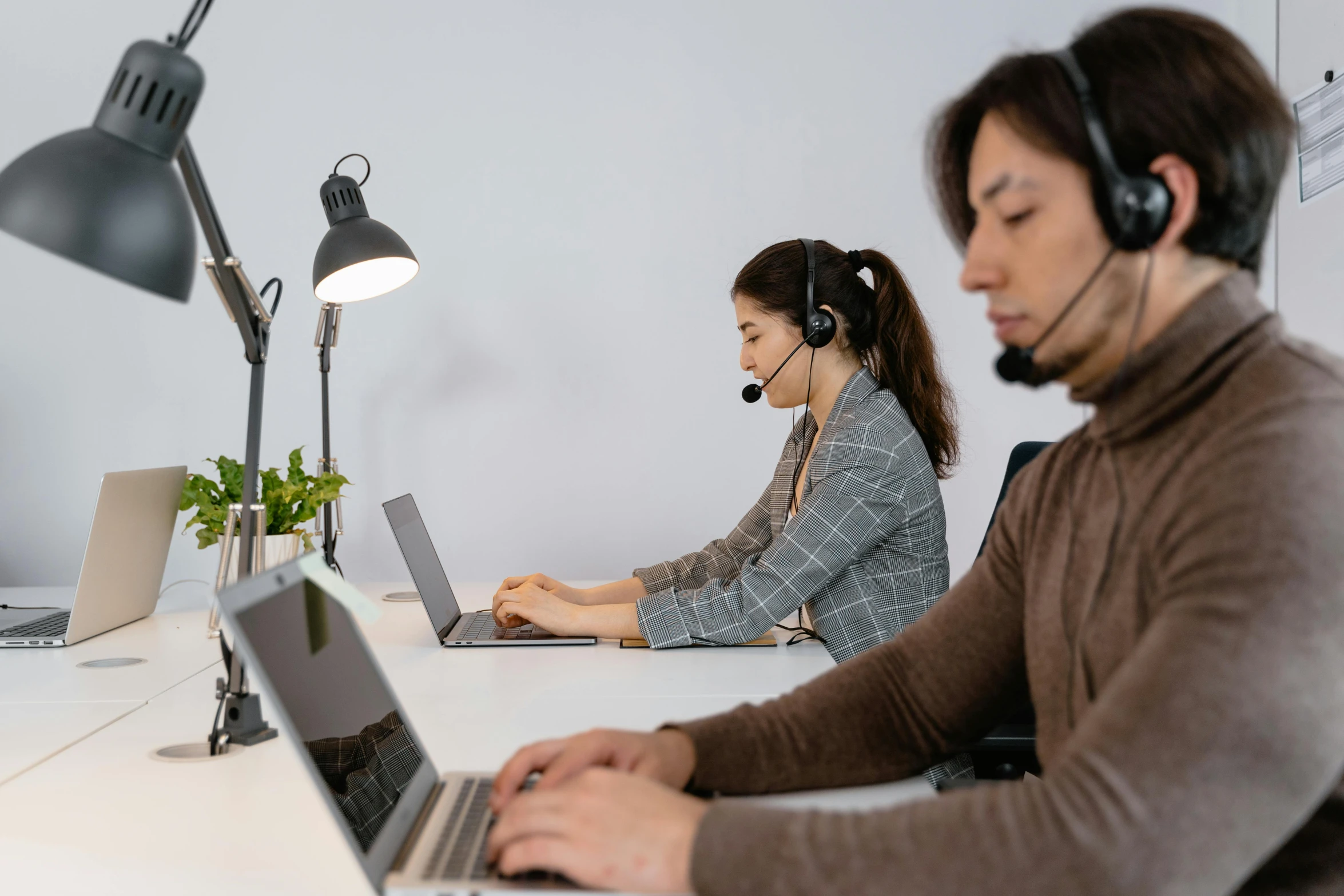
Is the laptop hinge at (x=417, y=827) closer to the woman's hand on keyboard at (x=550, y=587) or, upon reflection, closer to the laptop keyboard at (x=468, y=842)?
the laptop keyboard at (x=468, y=842)

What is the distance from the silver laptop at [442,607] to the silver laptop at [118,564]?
442 mm

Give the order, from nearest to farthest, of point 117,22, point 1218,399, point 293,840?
point 1218,399, point 293,840, point 117,22

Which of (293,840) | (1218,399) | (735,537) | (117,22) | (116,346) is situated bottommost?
(735,537)

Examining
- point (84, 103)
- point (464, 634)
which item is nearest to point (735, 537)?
point (464, 634)

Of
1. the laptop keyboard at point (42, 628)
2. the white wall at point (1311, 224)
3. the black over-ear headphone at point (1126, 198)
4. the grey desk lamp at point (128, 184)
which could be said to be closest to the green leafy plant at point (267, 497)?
the laptop keyboard at point (42, 628)

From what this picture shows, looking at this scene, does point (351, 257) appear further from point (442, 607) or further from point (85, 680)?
point (85, 680)

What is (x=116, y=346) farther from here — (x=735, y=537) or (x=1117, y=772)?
(x=1117, y=772)

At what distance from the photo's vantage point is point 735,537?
77.3 inches

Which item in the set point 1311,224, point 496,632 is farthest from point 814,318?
point 1311,224

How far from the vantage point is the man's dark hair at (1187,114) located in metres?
0.64

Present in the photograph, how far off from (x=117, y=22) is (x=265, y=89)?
0.42 m

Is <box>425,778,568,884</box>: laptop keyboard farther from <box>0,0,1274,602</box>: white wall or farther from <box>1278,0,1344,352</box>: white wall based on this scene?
<box>1278,0,1344,352</box>: white wall

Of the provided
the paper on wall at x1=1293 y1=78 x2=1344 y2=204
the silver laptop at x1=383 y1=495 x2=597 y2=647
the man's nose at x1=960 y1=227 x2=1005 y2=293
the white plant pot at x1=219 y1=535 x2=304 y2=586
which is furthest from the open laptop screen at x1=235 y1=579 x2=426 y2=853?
the paper on wall at x1=1293 y1=78 x2=1344 y2=204

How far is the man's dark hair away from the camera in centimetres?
64
